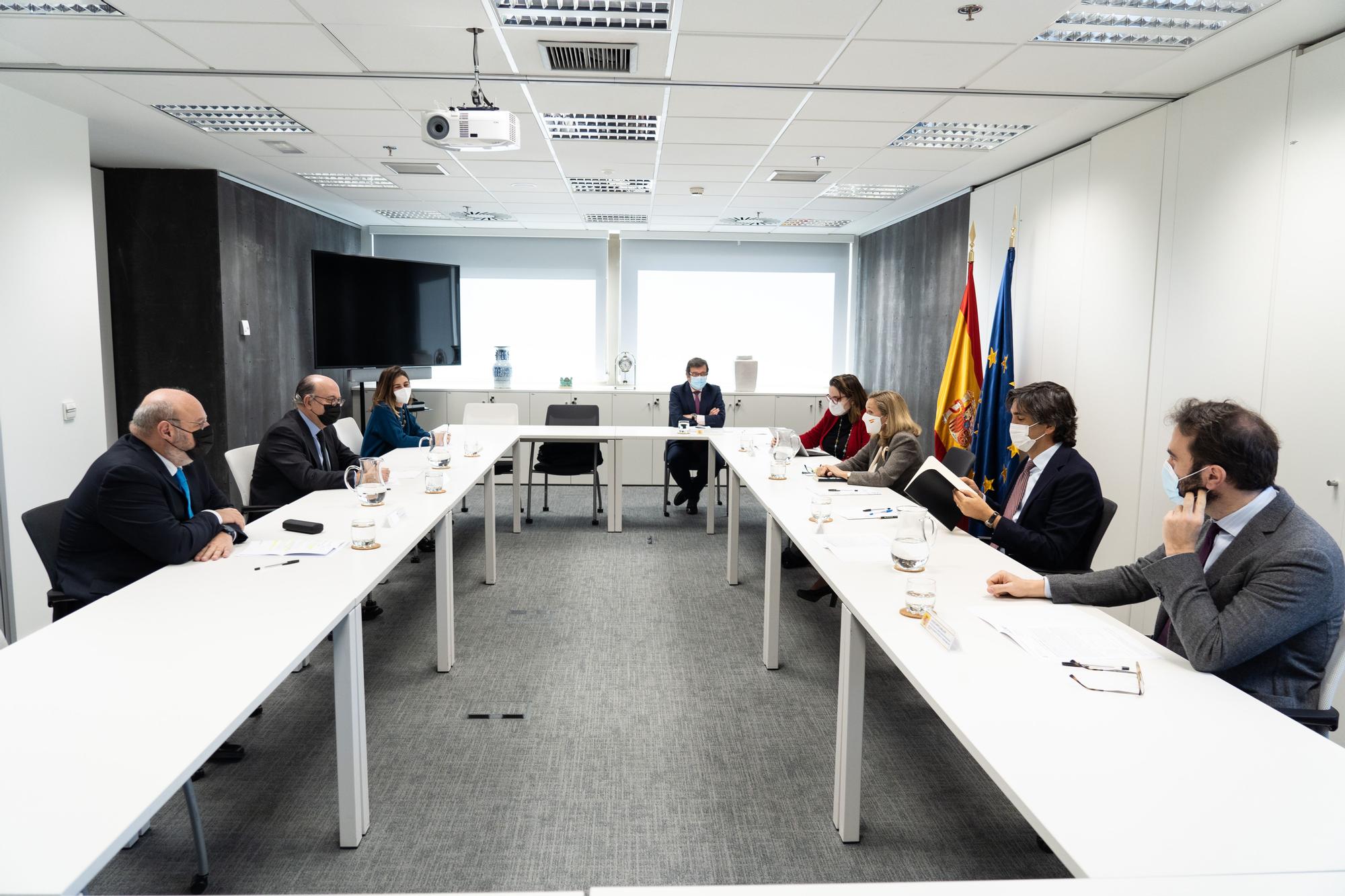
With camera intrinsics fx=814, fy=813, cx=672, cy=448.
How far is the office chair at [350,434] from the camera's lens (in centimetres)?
553

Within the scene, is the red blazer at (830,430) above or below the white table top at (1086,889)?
above

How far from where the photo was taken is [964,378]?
612 centimetres

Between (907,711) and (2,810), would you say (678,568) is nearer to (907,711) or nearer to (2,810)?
(907,711)

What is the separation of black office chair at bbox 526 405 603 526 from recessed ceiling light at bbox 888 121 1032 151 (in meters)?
3.20

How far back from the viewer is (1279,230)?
343cm

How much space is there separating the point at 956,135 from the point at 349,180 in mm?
4629

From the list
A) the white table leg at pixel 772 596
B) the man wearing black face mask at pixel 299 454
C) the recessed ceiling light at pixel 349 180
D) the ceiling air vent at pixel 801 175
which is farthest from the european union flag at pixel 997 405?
the recessed ceiling light at pixel 349 180

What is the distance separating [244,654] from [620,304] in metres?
8.00

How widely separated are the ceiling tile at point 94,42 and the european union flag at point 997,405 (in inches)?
195

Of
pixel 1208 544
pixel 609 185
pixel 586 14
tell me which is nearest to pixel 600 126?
pixel 586 14

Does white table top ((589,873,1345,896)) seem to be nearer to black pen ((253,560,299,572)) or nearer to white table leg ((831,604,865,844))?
white table leg ((831,604,865,844))

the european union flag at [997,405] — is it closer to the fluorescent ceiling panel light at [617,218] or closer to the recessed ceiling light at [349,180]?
the fluorescent ceiling panel light at [617,218]

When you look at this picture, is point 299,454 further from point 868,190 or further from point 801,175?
point 868,190

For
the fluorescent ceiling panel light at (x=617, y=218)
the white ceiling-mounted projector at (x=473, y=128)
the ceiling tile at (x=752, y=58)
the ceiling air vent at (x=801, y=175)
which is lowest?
the white ceiling-mounted projector at (x=473, y=128)
